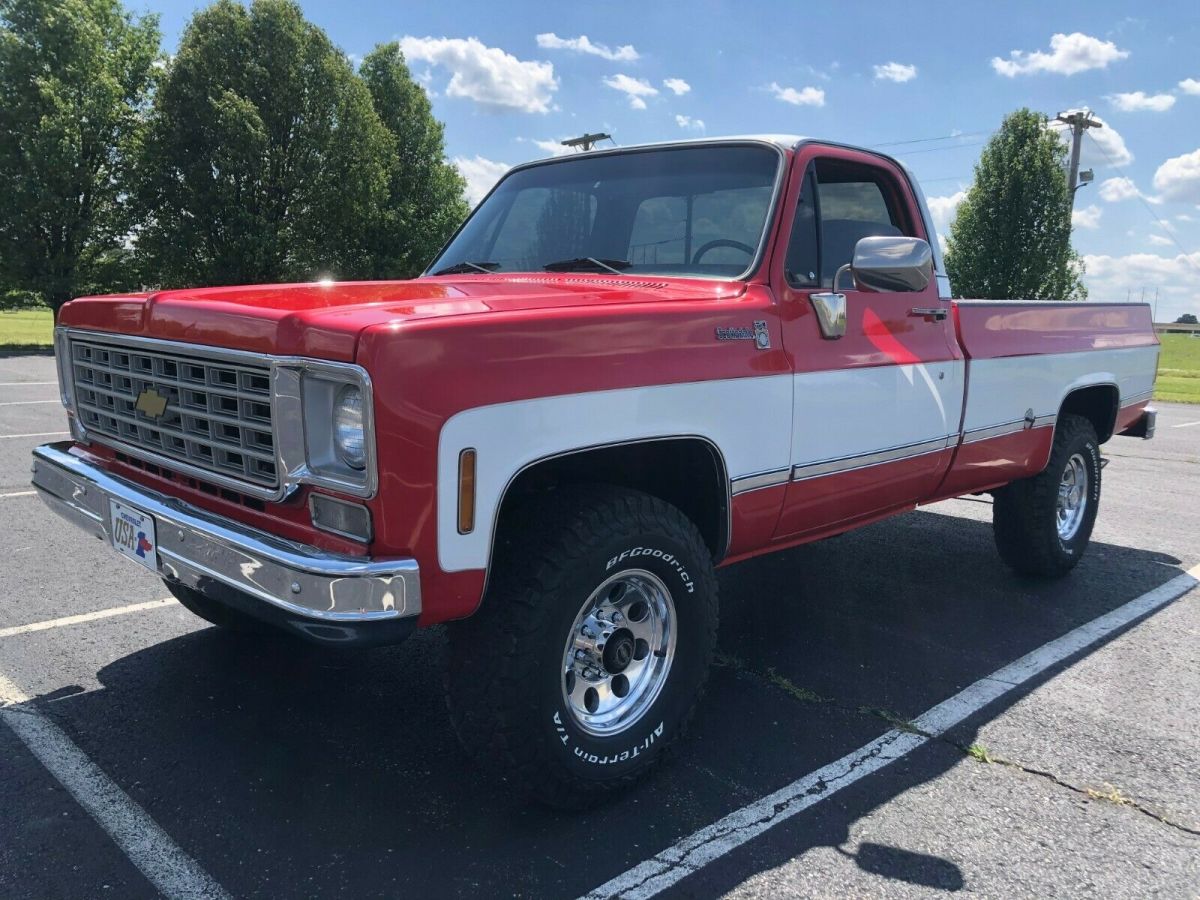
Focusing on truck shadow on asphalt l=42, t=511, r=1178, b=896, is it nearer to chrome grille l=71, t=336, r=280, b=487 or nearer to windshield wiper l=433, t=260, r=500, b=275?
chrome grille l=71, t=336, r=280, b=487

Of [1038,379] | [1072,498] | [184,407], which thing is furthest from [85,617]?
[1072,498]

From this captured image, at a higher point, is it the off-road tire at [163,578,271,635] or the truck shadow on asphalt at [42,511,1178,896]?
the off-road tire at [163,578,271,635]

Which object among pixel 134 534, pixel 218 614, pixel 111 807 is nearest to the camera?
pixel 111 807

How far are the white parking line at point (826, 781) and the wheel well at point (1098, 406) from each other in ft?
4.66

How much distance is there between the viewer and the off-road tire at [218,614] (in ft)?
12.7

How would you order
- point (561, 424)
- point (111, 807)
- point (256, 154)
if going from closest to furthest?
point (561, 424) → point (111, 807) → point (256, 154)

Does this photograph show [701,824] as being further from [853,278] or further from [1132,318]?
[1132,318]

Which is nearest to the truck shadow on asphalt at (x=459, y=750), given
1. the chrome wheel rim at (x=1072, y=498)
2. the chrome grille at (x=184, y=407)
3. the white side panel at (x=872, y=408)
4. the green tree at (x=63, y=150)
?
the chrome wheel rim at (x=1072, y=498)

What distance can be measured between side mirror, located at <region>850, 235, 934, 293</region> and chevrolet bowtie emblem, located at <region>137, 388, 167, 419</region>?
238cm

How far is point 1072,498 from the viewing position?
5445mm

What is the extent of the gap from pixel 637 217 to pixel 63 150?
91.3ft

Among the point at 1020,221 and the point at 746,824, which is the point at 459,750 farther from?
the point at 1020,221

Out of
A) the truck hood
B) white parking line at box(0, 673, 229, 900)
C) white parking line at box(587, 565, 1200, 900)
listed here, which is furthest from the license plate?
white parking line at box(587, 565, 1200, 900)

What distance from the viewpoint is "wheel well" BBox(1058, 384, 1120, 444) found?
5348mm
